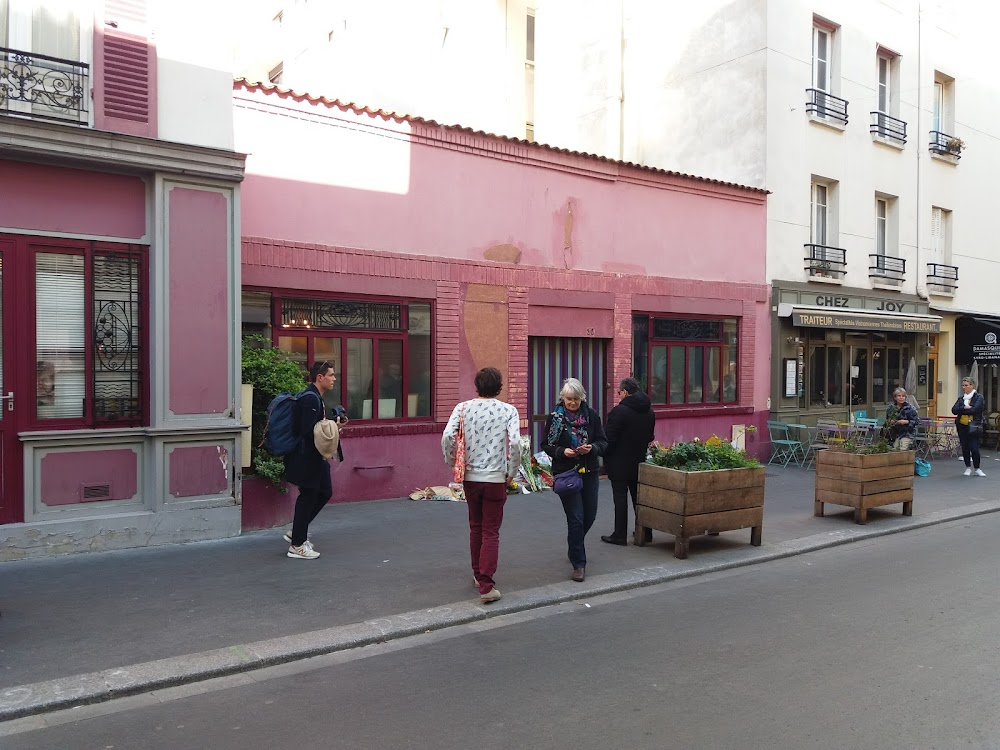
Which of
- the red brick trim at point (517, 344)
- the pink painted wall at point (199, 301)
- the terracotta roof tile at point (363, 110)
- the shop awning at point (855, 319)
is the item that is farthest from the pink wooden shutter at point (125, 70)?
the shop awning at point (855, 319)

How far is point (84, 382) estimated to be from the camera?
25.1ft

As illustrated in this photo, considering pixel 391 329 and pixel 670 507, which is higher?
pixel 391 329

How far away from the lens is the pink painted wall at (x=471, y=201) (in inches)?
387

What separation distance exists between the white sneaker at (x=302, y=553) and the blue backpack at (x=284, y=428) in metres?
0.89

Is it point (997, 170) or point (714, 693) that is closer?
point (714, 693)

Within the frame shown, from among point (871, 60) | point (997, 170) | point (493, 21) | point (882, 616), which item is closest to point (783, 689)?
point (882, 616)

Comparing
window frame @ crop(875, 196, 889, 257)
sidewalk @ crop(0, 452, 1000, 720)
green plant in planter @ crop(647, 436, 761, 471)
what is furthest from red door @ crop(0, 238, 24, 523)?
window frame @ crop(875, 196, 889, 257)

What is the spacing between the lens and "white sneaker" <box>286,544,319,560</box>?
7.48m

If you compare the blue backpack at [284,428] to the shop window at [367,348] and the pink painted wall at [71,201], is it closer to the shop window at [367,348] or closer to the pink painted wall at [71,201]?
the pink painted wall at [71,201]

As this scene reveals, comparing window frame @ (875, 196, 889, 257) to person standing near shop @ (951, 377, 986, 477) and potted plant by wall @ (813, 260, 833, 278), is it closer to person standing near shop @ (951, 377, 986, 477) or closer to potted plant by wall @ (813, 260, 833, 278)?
potted plant by wall @ (813, 260, 833, 278)

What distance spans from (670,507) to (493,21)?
15.9 metres

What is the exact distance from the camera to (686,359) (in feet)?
47.1

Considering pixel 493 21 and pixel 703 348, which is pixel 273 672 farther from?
pixel 493 21

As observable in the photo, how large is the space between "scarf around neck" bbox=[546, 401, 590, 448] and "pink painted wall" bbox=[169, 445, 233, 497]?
3.39 metres
